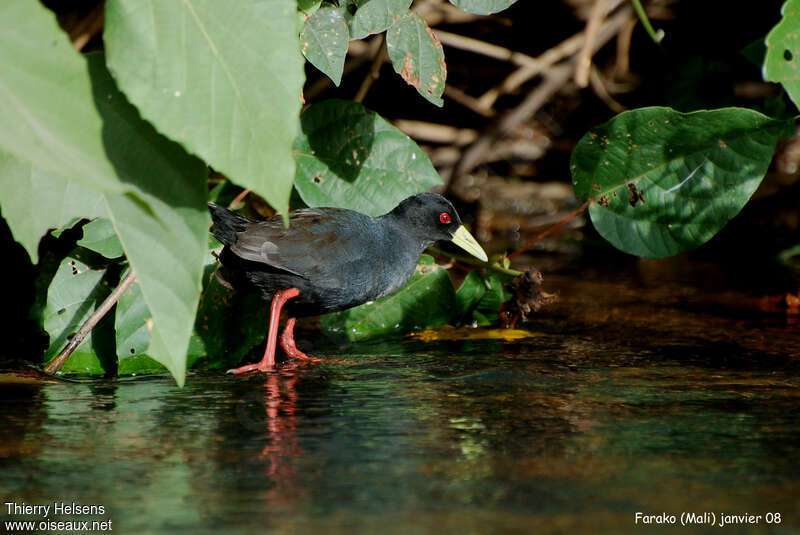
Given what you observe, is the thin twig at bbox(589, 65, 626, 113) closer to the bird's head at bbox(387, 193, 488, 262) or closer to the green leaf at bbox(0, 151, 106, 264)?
the bird's head at bbox(387, 193, 488, 262)

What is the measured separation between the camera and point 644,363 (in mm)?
2838

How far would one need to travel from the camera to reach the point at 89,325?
9.15 feet

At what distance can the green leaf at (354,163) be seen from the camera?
3176 mm

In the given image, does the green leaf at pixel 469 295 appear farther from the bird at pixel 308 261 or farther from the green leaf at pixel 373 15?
the green leaf at pixel 373 15

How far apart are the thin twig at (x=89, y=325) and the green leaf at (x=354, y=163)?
643 millimetres

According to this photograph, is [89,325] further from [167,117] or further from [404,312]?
[167,117]

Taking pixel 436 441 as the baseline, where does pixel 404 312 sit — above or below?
above

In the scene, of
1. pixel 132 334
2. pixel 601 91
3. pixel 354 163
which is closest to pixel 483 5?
pixel 354 163

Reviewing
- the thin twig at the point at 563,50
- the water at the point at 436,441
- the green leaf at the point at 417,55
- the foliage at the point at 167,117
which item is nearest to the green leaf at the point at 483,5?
the foliage at the point at 167,117

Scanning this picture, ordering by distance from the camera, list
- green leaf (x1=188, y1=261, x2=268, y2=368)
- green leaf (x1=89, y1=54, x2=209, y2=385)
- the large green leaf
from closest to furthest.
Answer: the large green leaf
green leaf (x1=89, y1=54, x2=209, y2=385)
green leaf (x1=188, y1=261, x2=268, y2=368)

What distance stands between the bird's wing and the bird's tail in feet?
0.09

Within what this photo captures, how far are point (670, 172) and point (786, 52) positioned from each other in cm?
53

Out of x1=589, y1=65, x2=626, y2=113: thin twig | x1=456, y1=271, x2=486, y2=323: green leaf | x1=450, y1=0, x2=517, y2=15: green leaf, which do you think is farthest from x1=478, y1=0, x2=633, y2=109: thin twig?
x1=450, y1=0, x2=517, y2=15: green leaf

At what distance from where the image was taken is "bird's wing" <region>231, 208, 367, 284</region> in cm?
315
